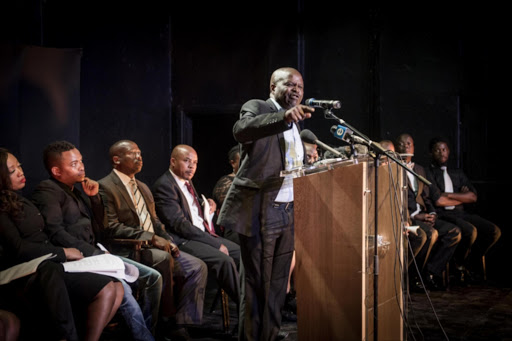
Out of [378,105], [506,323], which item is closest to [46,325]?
[506,323]

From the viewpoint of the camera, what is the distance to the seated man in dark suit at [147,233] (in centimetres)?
424

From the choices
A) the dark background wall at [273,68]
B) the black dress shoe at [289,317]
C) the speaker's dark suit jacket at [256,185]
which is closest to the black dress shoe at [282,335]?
the black dress shoe at [289,317]

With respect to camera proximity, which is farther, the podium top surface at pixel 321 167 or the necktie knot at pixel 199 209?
the necktie knot at pixel 199 209

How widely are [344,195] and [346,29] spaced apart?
15.3 feet

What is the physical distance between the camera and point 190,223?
4840 millimetres

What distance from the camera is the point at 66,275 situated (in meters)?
3.43

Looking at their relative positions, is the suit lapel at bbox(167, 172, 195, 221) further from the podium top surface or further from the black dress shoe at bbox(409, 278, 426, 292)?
the black dress shoe at bbox(409, 278, 426, 292)

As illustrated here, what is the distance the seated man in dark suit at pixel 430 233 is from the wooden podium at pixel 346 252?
2.95 meters

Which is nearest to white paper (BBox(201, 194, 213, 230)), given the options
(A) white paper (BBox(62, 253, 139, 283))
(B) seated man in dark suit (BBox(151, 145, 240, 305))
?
(B) seated man in dark suit (BBox(151, 145, 240, 305))

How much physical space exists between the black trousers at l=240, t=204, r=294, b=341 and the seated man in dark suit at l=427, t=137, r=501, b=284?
12.1ft

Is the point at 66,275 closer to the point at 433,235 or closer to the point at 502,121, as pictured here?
the point at 433,235

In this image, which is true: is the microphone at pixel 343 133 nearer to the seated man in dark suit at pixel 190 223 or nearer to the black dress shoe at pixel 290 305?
the seated man in dark suit at pixel 190 223

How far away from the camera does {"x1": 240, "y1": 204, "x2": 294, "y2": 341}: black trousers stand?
3.19 m

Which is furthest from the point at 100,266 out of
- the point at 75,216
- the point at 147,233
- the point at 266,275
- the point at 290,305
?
the point at 290,305
